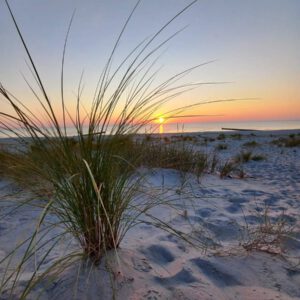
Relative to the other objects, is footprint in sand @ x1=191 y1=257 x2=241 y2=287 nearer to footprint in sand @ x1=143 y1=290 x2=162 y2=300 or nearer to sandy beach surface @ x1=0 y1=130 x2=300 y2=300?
sandy beach surface @ x1=0 y1=130 x2=300 y2=300

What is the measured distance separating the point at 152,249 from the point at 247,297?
24.0 inches

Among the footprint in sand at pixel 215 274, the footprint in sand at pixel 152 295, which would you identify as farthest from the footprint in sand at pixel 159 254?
the footprint in sand at pixel 152 295

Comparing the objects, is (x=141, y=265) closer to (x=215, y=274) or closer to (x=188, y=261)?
(x=188, y=261)

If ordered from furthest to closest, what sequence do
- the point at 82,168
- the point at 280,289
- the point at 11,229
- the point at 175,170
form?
the point at 175,170 → the point at 11,229 → the point at 280,289 → the point at 82,168

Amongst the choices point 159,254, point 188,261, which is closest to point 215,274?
point 188,261

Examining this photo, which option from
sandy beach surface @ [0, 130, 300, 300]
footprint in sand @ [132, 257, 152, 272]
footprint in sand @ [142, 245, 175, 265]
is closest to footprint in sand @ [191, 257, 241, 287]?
sandy beach surface @ [0, 130, 300, 300]

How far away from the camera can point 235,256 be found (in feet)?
5.50

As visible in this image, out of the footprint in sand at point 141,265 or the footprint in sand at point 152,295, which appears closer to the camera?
the footprint in sand at point 152,295

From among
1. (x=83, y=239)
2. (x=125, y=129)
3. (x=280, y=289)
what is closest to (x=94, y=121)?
(x=125, y=129)

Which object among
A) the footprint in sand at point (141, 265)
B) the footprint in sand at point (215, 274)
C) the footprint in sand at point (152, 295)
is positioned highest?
the footprint in sand at point (141, 265)

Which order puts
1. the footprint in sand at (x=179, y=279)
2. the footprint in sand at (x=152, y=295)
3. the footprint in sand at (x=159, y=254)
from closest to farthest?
the footprint in sand at (x=152, y=295), the footprint in sand at (x=179, y=279), the footprint in sand at (x=159, y=254)

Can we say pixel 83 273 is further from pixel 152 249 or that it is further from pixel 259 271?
pixel 259 271

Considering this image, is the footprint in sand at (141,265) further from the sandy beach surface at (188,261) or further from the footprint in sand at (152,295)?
the footprint in sand at (152,295)

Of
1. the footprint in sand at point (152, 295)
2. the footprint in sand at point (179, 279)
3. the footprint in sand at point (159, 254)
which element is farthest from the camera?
the footprint in sand at point (159, 254)
